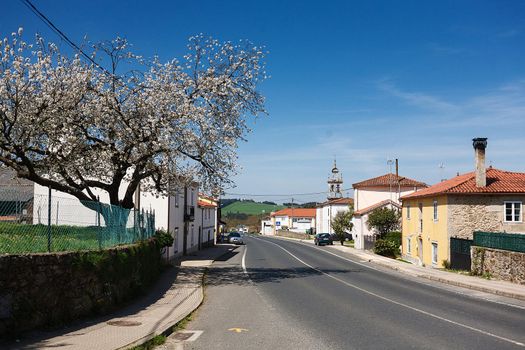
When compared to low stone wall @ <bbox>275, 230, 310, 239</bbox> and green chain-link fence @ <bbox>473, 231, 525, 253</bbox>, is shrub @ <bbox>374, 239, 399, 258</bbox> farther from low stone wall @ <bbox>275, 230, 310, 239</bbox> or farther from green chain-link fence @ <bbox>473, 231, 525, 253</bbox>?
low stone wall @ <bbox>275, 230, 310, 239</bbox>

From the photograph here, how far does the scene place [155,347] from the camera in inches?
376

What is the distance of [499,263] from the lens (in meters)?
24.8

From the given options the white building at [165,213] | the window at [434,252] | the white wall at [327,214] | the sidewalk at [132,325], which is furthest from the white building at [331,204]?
the sidewalk at [132,325]

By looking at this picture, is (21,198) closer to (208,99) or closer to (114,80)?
(114,80)

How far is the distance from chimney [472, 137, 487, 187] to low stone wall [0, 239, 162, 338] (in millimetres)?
26113

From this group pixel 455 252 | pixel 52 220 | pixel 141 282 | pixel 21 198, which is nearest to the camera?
pixel 21 198

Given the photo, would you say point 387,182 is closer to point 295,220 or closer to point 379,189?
point 379,189

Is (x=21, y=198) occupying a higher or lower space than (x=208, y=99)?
lower

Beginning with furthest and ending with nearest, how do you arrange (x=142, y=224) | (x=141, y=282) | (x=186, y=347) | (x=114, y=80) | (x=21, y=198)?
(x=142, y=224) → (x=114, y=80) → (x=141, y=282) → (x=21, y=198) → (x=186, y=347)

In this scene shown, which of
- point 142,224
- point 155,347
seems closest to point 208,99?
point 142,224

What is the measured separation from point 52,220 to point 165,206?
72.3ft

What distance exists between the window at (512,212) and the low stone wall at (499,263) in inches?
286

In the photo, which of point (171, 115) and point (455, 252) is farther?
point (455, 252)

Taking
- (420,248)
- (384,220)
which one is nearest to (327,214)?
(384,220)
